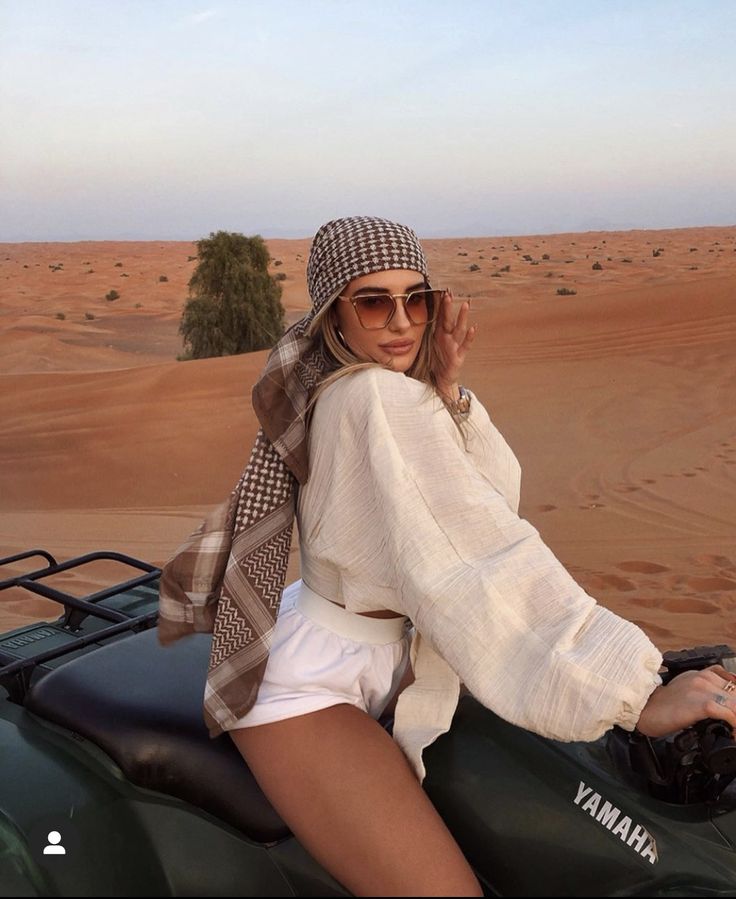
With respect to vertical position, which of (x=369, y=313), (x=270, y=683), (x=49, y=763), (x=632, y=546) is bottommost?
(x=632, y=546)

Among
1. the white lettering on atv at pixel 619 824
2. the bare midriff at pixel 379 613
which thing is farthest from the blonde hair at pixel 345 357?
the white lettering on atv at pixel 619 824

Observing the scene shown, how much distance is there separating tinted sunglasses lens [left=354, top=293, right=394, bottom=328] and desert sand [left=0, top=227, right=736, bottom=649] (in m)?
0.22

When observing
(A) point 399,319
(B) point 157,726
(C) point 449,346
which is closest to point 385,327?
(A) point 399,319

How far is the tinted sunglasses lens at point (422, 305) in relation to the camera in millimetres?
1988

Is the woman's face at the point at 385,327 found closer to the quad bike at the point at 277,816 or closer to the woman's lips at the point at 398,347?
the woman's lips at the point at 398,347

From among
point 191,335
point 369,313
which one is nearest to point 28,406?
point 191,335

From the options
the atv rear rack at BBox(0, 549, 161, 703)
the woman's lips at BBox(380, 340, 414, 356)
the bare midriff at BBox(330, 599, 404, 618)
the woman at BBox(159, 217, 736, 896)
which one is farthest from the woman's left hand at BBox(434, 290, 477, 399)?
the atv rear rack at BBox(0, 549, 161, 703)

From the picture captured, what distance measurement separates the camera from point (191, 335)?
20172mm

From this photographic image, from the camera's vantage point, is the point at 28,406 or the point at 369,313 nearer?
the point at 369,313

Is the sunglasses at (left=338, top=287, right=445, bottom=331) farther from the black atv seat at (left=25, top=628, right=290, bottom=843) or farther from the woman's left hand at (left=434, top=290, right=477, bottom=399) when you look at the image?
the black atv seat at (left=25, top=628, right=290, bottom=843)

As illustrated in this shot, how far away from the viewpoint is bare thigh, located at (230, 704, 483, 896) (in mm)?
1507

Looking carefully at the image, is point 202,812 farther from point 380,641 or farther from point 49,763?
point 380,641

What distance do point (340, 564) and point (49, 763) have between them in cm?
65

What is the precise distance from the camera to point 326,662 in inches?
70.5
